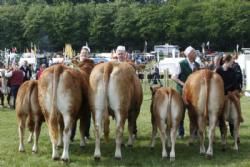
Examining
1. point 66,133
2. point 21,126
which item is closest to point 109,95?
point 66,133

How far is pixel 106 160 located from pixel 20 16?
100628 millimetres

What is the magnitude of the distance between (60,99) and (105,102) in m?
0.85

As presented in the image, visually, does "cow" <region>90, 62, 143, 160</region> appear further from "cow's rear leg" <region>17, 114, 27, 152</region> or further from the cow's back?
"cow's rear leg" <region>17, 114, 27, 152</region>

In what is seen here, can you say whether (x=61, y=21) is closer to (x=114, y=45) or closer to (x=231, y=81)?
(x=114, y=45)

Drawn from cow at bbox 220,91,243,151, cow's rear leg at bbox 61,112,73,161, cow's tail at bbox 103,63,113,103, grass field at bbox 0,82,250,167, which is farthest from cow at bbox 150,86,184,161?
cow's rear leg at bbox 61,112,73,161

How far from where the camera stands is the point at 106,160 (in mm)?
10250

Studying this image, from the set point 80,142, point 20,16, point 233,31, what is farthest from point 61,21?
point 80,142

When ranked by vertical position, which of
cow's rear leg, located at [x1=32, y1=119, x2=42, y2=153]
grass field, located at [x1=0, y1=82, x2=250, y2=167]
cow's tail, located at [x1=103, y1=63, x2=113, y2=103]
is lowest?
grass field, located at [x1=0, y1=82, x2=250, y2=167]

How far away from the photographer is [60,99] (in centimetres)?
997

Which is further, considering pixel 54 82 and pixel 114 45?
pixel 114 45

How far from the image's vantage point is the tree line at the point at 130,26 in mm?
90688

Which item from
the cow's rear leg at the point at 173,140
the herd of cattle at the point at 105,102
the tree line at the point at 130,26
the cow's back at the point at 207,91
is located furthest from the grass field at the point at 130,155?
the tree line at the point at 130,26

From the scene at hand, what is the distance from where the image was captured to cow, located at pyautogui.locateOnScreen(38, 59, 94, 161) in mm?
9945

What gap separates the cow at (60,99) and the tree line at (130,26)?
80345 millimetres
